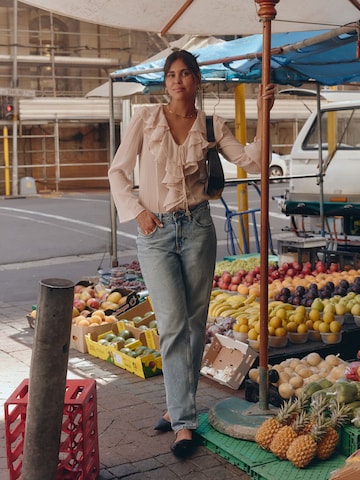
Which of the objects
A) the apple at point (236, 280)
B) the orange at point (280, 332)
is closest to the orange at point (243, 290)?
the apple at point (236, 280)

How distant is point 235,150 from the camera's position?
4371 mm

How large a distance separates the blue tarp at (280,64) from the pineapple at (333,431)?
11.9ft

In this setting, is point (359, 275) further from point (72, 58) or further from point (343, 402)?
point (72, 58)

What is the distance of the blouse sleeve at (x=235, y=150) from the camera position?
4.33 meters

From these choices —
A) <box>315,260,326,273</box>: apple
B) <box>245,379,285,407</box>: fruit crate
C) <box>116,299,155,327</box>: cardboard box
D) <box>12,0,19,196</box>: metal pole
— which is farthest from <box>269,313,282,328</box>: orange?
<box>12,0,19,196</box>: metal pole

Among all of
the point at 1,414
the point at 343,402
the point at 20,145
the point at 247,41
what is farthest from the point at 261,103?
the point at 20,145

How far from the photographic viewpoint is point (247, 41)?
8406 millimetres

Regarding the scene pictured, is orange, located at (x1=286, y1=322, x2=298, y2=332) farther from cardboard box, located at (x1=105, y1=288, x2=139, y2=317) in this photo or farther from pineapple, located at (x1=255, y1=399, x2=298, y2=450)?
cardboard box, located at (x1=105, y1=288, x2=139, y2=317)

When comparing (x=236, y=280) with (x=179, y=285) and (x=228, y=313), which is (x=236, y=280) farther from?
(x=179, y=285)

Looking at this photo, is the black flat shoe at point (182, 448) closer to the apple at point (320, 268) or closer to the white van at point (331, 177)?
the apple at point (320, 268)

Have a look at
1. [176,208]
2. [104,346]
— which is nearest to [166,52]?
[104,346]

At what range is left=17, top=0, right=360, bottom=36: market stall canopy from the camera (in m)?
4.90

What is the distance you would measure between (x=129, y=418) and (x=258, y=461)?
1161 mm

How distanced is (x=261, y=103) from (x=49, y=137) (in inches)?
977
